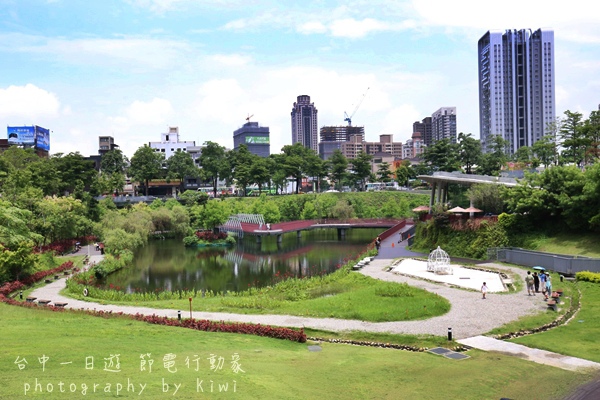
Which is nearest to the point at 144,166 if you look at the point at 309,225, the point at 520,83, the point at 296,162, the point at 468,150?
the point at 296,162

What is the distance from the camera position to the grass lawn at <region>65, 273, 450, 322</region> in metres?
21.7

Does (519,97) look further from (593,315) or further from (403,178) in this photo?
(593,315)

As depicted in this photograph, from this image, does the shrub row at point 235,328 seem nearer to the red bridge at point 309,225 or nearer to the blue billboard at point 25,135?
the red bridge at point 309,225

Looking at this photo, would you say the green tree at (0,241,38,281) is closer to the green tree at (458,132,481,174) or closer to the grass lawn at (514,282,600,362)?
the grass lawn at (514,282,600,362)

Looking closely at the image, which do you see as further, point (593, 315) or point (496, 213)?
point (496, 213)

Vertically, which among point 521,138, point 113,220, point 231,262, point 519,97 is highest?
point 519,97

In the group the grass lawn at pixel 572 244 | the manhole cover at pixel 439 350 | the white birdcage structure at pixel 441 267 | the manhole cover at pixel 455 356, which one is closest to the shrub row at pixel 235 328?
the manhole cover at pixel 439 350

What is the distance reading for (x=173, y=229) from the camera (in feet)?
218

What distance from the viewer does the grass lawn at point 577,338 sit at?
15.8 metres

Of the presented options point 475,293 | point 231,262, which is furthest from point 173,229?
point 475,293

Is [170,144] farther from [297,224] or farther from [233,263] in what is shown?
[233,263]

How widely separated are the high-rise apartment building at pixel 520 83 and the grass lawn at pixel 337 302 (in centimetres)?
13762

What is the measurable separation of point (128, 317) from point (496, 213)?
32.1 m

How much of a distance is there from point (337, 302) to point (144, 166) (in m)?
78.3
